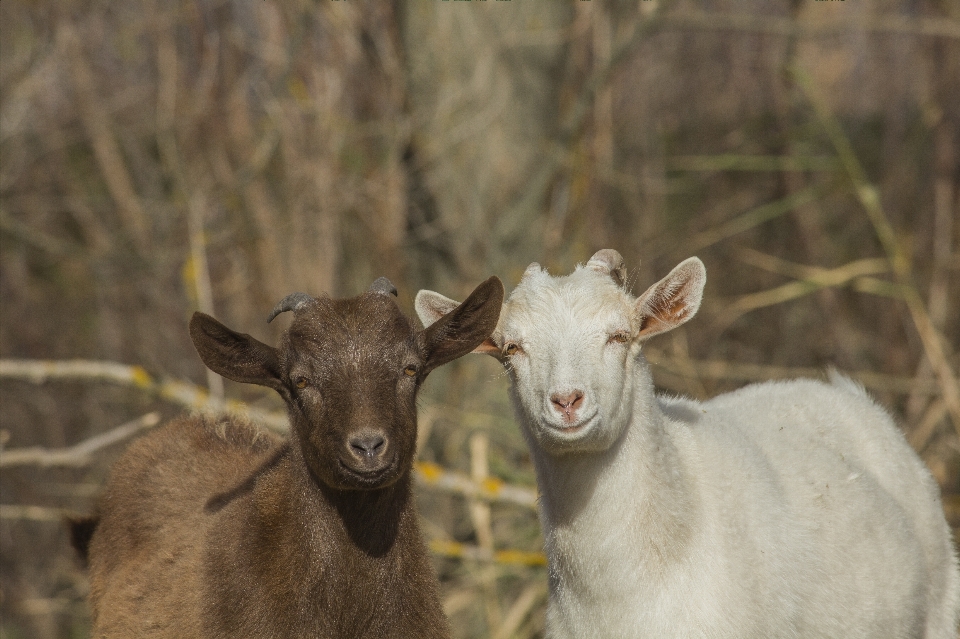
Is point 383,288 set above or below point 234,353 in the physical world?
above

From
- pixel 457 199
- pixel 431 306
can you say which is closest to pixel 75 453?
pixel 431 306

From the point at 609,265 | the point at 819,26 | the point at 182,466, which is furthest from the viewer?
the point at 819,26

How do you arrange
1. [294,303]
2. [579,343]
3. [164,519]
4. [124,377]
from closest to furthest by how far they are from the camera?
[579,343]
[294,303]
[164,519]
[124,377]

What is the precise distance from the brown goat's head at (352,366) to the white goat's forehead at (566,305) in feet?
0.58

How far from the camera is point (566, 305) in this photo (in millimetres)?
4719

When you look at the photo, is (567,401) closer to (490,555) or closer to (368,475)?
(368,475)

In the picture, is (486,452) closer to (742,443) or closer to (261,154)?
(261,154)

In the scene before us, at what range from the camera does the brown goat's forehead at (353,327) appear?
452 centimetres

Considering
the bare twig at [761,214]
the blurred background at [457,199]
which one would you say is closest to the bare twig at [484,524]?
the blurred background at [457,199]

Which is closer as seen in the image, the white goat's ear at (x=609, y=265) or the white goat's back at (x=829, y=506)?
Result: the white goat's back at (x=829, y=506)

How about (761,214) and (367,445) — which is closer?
(367,445)

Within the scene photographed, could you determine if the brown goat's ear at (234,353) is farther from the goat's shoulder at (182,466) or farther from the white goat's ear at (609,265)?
the white goat's ear at (609,265)

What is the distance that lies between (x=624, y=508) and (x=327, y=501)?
4.26 ft

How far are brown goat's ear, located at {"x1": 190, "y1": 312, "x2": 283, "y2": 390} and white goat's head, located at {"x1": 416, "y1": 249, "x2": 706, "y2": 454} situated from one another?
81 cm
